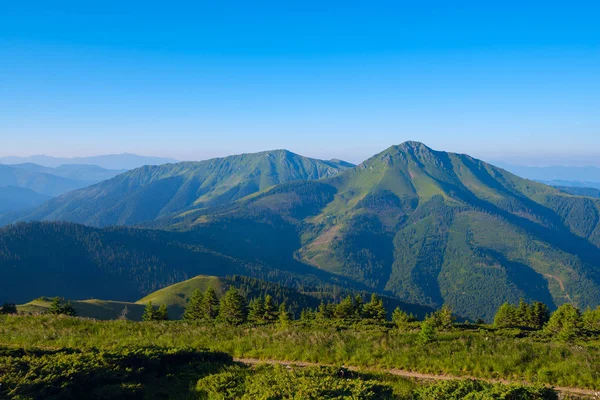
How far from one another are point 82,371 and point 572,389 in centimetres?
1955

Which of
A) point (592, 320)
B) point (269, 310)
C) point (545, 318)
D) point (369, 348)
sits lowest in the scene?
point (269, 310)

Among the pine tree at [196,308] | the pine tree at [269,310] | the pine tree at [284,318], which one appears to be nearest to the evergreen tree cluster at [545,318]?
the pine tree at [284,318]

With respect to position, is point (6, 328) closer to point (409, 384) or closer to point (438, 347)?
point (409, 384)

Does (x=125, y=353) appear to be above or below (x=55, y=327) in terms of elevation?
above

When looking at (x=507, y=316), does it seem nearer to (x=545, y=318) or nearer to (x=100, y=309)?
(x=545, y=318)

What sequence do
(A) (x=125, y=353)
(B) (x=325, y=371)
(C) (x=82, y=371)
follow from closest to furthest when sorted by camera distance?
(C) (x=82, y=371)
(B) (x=325, y=371)
(A) (x=125, y=353)

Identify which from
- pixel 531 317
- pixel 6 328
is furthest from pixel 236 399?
pixel 531 317

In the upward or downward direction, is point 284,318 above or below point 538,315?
above

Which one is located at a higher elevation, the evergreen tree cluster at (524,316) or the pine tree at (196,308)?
the evergreen tree cluster at (524,316)

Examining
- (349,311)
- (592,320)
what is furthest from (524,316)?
(349,311)

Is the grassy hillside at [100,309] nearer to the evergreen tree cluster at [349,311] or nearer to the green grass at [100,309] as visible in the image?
the green grass at [100,309]

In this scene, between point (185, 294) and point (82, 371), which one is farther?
point (185, 294)

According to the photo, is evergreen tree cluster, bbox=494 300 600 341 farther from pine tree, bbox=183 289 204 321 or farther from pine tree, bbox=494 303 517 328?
pine tree, bbox=183 289 204 321

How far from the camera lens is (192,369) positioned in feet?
48.8
